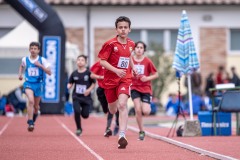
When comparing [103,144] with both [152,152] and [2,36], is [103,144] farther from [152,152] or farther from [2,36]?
[2,36]

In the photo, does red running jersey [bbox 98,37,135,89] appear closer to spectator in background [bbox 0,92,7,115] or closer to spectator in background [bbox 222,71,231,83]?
spectator in background [bbox 0,92,7,115]

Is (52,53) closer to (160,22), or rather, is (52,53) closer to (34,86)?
(160,22)

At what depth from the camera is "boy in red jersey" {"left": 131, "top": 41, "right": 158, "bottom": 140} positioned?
1634 centimetres

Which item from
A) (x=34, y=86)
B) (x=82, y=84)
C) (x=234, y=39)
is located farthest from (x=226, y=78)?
(x=34, y=86)

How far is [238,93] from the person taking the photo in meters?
17.5

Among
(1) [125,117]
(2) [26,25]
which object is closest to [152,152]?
(1) [125,117]

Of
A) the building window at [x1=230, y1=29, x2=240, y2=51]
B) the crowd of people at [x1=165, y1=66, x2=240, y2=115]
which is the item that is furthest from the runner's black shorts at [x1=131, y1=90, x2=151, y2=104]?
the building window at [x1=230, y1=29, x2=240, y2=51]

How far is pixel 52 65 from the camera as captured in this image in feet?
99.0

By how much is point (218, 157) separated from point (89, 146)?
11.1 ft

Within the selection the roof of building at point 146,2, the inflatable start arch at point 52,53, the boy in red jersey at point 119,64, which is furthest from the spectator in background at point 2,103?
the boy in red jersey at point 119,64

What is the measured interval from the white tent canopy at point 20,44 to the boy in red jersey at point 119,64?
1892 centimetres

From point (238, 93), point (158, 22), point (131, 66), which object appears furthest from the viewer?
point (158, 22)

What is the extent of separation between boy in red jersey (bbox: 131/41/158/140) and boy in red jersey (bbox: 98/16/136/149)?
2.56 meters

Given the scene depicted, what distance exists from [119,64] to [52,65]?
658 inches
